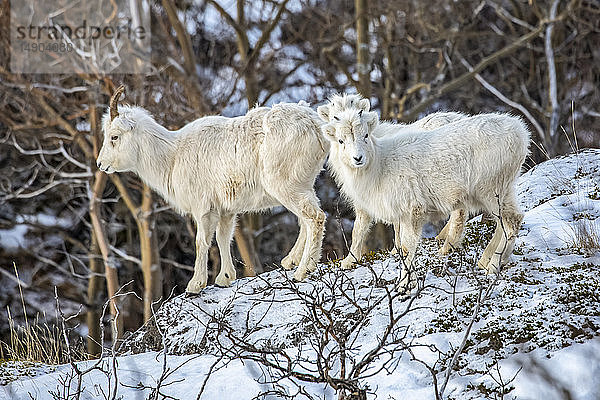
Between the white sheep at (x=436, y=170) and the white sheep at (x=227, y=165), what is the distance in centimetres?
85

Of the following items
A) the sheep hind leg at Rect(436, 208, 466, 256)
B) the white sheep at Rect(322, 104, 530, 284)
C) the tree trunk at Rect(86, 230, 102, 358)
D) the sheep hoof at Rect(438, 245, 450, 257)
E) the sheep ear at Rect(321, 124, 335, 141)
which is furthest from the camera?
the tree trunk at Rect(86, 230, 102, 358)

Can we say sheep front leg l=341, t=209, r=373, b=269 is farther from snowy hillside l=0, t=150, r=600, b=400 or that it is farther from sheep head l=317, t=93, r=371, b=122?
sheep head l=317, t=93, r=371, b=122

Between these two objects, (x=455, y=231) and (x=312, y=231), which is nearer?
(x=455, y=231)

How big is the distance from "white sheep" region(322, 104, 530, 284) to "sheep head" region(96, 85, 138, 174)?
293 centimetres

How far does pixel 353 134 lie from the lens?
6930mm

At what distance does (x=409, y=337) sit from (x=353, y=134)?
212 centimetres

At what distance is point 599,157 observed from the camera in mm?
9320

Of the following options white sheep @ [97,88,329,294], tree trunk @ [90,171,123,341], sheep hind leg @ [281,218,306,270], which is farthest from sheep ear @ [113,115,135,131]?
tree trunk @ [90,171,123,341]

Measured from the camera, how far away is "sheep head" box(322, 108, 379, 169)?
683 cm

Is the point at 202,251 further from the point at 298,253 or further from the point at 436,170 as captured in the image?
the point at 436,170

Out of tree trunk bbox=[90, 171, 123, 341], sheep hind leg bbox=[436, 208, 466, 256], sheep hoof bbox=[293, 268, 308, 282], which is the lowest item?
tree trunk bbox=[90, 171, 123, 341]

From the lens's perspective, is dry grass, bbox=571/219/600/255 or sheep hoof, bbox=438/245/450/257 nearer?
dry grass, bbox=571/219/600/255

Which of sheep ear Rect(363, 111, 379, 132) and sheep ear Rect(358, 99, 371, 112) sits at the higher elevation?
sheep ear Rect(358, 99, 371, 112)

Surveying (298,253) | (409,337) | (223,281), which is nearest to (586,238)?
(409,337)
